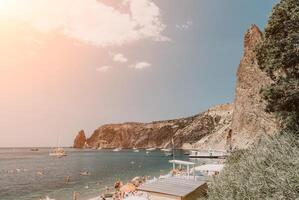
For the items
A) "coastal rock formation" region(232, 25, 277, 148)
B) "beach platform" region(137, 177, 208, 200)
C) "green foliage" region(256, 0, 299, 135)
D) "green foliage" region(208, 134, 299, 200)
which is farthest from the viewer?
"coastal rock formation" region(232, 25, 277, 148)

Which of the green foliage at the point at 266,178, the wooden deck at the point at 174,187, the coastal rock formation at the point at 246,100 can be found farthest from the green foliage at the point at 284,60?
the coastal rock formation at the point at 246,100

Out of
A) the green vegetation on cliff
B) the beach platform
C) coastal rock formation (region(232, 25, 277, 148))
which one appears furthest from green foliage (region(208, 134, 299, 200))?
coastal rock formation (region(232, 25, 277, 148))

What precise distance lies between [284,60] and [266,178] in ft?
29.7

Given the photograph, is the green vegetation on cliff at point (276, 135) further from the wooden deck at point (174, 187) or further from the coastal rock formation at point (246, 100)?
the coastal rock formation at point (246, 100)

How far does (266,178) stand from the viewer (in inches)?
341

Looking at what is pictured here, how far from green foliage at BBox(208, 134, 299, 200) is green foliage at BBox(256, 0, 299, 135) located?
4.17 meters

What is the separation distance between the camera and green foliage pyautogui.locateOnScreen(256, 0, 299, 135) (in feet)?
48.9

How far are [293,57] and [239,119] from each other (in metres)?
62.6

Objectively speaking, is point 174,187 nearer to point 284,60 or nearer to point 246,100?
point 284,60

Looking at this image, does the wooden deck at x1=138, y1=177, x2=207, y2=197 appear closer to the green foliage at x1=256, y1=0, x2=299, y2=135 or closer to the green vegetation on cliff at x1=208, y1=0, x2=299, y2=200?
the green vegetation on cliff at x1=208, y1=0, x2=299, y2=200

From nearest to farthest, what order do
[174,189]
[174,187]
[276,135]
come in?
[276,135] < [174,189] < [174,187]

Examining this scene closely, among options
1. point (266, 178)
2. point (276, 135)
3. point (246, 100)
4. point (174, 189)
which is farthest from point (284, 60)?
point (246, 100)

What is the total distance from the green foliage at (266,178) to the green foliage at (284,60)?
4169 millimetres

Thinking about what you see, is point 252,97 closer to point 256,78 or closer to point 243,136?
point 256,78
